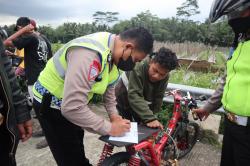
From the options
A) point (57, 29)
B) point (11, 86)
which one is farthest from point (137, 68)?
point (57, 29)

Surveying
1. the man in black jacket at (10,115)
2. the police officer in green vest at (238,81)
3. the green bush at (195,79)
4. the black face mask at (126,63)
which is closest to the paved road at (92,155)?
the man in black jacket at (10,115)

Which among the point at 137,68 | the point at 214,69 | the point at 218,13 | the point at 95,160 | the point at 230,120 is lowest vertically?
the point at 95,160

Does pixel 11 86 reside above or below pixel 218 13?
below

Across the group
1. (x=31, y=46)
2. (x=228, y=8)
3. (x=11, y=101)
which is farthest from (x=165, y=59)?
(x=31, y=46)

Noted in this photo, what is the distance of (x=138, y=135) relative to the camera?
2.46 m

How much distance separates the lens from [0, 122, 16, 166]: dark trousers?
7.18ft

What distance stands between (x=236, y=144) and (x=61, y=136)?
139cm

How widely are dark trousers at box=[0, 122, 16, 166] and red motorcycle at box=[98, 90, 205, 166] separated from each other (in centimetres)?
71

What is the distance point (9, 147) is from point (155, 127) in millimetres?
1452

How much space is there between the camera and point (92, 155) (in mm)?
4102

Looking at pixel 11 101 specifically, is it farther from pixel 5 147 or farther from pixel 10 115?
pixel 5 147

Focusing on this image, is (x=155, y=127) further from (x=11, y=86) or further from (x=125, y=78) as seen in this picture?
(x=11, y=86)

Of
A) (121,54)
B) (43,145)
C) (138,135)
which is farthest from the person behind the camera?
(43,145)

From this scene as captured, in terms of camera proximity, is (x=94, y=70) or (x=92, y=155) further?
(x=92, y=155)
